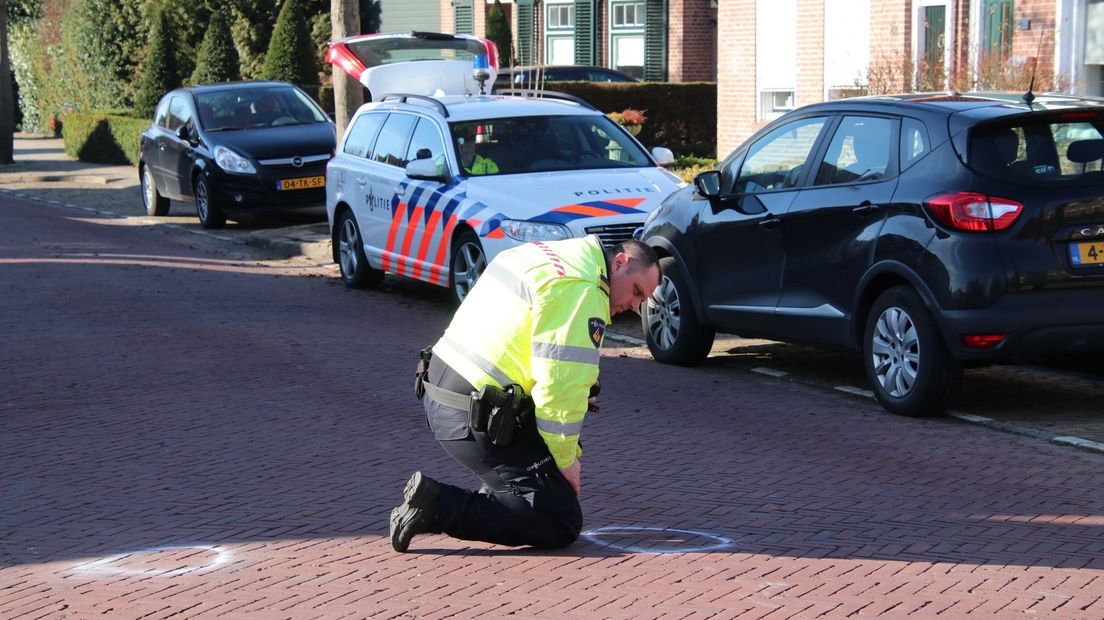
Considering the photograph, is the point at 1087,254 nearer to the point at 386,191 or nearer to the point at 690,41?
the point at 386,191

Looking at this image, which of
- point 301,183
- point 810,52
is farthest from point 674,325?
point 810,52

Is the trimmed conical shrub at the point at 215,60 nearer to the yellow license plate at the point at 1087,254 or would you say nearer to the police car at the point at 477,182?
the police car at the point at 477,182

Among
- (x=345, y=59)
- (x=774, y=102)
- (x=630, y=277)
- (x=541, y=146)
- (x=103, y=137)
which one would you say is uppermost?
(x=345, y=59)

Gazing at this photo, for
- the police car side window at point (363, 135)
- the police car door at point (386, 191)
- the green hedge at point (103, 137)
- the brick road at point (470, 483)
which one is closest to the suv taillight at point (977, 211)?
the brick road at point (470, 483)

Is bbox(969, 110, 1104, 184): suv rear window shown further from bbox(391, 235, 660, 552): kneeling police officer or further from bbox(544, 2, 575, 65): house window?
bbox(544, 2, 575, 65): house window

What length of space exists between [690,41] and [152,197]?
1478 centimetres

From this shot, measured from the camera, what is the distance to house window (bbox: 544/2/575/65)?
34.8m

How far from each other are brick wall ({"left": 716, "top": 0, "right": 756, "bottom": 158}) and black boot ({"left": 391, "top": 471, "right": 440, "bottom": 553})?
681 inches

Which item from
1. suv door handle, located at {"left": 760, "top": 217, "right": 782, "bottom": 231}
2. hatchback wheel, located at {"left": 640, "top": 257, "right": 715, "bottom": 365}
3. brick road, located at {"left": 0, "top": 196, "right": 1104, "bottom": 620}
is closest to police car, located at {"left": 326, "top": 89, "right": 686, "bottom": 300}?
hatchback wheel, located at {"left": 640, "top": 257, "right": 715, "bottom": 365}

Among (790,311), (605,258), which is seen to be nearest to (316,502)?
(605,258)

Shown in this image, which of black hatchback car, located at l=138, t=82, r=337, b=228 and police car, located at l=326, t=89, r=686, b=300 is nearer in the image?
police car, located at l=326, t=89, r=686, b=300

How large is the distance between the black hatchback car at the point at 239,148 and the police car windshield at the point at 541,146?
664 cm

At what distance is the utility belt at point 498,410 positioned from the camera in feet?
17.6

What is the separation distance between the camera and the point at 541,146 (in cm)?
1253
